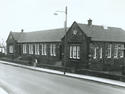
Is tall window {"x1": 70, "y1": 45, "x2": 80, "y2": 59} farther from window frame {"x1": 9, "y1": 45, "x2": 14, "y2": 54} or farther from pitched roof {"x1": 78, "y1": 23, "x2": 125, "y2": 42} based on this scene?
window frame {"x1": 9, "y1": 45, "x2": 14, "y2": 54}

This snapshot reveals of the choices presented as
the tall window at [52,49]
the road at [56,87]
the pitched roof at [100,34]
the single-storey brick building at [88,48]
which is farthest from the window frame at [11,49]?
the road at [56,87]

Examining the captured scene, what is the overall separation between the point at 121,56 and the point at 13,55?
1206 inches

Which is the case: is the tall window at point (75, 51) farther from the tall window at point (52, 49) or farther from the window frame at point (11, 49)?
the window frame at point (11, 49)

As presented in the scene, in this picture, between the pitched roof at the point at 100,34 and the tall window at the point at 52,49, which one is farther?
the tall window at the point at 52,49

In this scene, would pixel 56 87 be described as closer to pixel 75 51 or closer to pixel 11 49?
pixel 75 51

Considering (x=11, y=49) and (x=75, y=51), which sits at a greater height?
(x=11, y=49)

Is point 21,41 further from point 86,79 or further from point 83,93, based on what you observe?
point 83,93

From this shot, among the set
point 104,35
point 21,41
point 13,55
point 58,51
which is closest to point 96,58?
point 104,35

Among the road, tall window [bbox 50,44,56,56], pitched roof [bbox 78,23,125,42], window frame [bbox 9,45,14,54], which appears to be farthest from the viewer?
window frame [bbox 9,45,14,54]

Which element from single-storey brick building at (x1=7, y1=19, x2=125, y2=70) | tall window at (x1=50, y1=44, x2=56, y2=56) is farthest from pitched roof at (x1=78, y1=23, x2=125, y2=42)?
tall window at (x1=50, y1=44, x2=56, y2=56)

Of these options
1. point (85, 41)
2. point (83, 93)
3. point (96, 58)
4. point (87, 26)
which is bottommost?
point (83, 93)

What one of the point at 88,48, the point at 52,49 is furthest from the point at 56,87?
the point at 52,49

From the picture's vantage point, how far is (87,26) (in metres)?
36.2

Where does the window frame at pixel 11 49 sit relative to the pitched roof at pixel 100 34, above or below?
below
